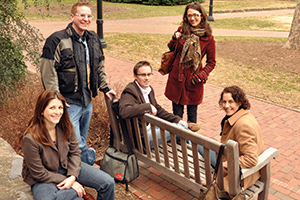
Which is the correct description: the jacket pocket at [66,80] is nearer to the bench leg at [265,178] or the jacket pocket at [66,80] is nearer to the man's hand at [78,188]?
the man's hand at [78,188]

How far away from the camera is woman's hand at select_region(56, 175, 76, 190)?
302 cm

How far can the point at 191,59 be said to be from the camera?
14.5 feet

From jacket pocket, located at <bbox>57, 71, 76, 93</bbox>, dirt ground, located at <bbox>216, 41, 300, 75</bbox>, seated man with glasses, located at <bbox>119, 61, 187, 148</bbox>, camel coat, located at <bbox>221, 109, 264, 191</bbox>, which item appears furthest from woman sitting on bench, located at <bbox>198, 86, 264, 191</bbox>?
dirt ground, located at <bbox>216, 41, 300, 75</bbox>

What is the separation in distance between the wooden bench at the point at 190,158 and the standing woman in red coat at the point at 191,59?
2.32 feet

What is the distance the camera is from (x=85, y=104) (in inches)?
150

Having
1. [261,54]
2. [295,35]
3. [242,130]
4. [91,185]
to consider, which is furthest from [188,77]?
[295,35]

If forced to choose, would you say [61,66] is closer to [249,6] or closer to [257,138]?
[257,138]

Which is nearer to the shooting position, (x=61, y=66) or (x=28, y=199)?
(x=28, y=199)

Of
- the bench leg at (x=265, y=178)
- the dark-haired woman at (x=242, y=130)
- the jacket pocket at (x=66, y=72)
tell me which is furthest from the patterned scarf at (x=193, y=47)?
the bench leg at (x=265, y=178)

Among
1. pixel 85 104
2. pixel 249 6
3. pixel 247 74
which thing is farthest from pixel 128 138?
pixel 249 6

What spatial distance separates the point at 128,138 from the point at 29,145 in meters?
1.39

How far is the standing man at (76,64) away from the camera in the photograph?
3.52 m

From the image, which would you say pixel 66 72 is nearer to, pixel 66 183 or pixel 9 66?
pixel 66 183

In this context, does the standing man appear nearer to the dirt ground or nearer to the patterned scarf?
the patterned scarf
